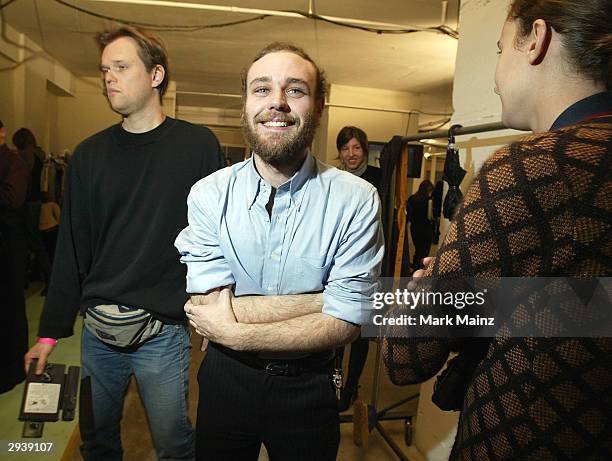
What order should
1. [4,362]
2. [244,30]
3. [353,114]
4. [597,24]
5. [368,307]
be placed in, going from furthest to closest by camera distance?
[353,114]
[244,30]
[4,362]
[368,307]
[597,24]

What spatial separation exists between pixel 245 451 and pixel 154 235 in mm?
644

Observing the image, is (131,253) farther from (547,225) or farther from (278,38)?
(278,38)

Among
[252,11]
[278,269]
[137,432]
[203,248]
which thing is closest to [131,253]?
[203,248]

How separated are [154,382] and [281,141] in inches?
32.2

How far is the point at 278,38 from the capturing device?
5266mm

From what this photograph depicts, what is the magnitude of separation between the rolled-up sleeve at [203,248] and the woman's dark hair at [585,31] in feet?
2.60

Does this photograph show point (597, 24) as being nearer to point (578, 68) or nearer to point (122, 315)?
point (578, 68)

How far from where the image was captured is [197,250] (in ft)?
3.55

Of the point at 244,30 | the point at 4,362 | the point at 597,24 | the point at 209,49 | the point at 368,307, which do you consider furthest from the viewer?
the point at 209,49

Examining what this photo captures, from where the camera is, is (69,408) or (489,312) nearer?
(489,312)

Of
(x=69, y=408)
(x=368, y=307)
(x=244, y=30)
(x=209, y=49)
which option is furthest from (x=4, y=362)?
(x=209, y=49)

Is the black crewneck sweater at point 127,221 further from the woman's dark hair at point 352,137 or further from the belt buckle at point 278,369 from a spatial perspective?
the woman's dark hair at point 352,137

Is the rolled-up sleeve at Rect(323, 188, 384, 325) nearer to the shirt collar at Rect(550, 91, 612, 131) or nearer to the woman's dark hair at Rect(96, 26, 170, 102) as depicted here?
the shirt collar at Rect(550, 91, 612, 131)

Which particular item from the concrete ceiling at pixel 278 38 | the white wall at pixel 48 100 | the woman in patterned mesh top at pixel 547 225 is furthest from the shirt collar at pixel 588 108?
the white wall at pixel 48 100
